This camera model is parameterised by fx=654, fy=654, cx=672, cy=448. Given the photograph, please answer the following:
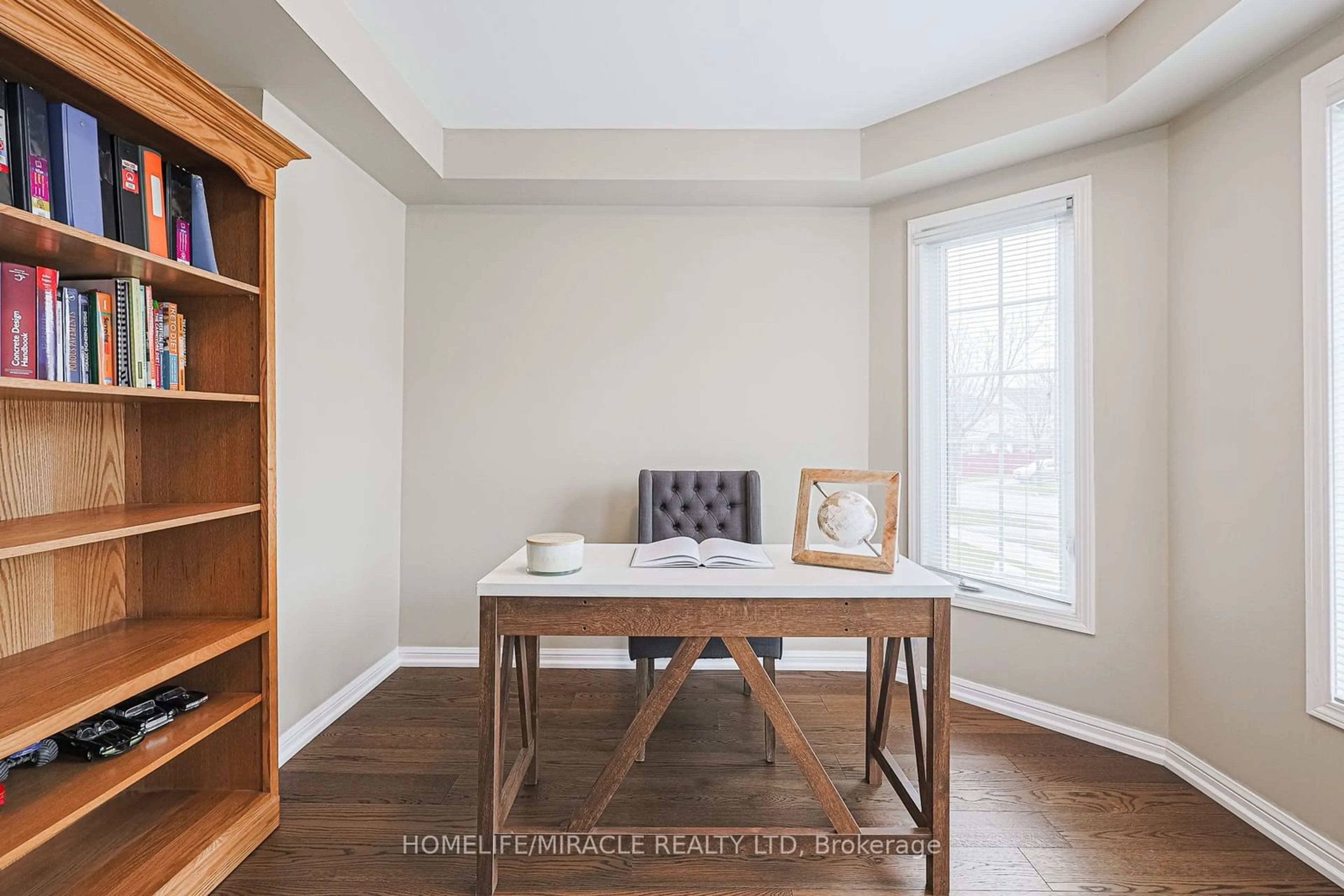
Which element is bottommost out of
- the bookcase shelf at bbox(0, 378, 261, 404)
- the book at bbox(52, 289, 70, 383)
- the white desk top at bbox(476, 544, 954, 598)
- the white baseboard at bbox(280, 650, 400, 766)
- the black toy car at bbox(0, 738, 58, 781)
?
the white baseboard at bbox(280, 650, 400, 766)

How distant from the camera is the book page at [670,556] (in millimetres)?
1893

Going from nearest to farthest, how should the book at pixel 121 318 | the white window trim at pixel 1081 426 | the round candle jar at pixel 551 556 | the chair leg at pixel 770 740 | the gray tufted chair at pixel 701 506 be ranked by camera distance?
the book at pixel 121 318
the round candle jar at pixel 551 556
the chair leg at pixel 770 740
the white window trim at pixel 1081 426
the gray tufted chair at pixel 701 506

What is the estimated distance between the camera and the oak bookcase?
4.59 ft

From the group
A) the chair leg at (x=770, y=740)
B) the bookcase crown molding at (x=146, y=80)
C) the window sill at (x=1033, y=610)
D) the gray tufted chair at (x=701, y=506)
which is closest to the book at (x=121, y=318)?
the bookcase crown molding at (x=146, y=80)

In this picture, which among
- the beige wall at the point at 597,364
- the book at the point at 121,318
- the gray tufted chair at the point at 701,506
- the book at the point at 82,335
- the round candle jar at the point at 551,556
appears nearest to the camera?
the book at the point at 82,335

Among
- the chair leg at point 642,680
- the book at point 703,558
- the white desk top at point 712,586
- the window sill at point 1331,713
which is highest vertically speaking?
the book at point 703,558

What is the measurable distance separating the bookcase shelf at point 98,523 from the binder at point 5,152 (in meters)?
0.67

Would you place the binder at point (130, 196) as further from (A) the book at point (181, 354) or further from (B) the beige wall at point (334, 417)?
(B) the beige wall at point (334, 417)

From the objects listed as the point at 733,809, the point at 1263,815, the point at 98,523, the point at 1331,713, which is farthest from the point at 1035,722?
the point at 98,523

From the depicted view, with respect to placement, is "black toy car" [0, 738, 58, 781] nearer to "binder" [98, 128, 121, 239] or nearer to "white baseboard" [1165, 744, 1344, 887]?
"binder" [98, 128, 121, 239]

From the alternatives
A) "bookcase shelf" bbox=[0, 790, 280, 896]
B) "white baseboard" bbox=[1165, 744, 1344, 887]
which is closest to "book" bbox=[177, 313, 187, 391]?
"bookcase shelf" bbox=[0, 790, 280, 896]

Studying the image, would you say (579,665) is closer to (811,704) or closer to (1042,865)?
(811,704)

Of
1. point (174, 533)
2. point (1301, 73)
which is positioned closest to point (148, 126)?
point (174, 533)

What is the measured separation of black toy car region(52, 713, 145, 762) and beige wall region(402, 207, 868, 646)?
5.70ft
